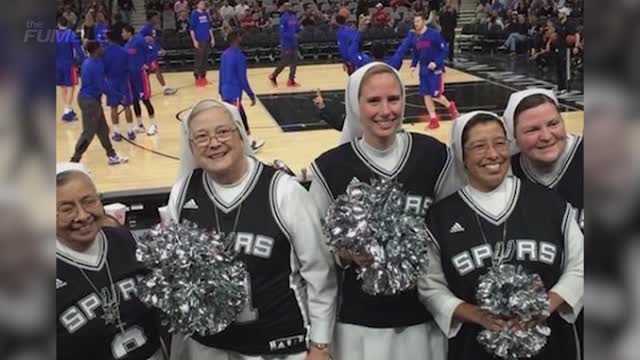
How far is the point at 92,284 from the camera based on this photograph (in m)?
1.92

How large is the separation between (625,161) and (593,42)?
0.26 feet

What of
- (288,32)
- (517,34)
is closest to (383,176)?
(288,32)

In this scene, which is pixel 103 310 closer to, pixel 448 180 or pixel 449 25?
pixel 448 180

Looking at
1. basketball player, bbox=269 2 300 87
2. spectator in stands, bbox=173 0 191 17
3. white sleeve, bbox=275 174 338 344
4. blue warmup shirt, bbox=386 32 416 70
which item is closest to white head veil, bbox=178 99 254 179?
white sleeve, bbox=275 174 338 344

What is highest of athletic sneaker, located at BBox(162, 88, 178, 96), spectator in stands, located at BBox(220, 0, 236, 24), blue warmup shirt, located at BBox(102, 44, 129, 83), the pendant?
spectator in stands, located at BBox(220, 0, 236, 24)

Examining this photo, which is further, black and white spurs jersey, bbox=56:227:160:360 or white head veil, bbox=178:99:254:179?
white head veil, bbox=178:99:254:179

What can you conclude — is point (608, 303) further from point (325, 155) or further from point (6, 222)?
point (325, 155)

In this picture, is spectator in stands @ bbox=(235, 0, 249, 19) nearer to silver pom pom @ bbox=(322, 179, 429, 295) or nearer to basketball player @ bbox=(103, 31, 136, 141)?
basketball player @ bbox=(103, 31, 136, 141)

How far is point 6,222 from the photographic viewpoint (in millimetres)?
531

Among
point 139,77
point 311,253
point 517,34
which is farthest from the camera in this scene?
point 517,34

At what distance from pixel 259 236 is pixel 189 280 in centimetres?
27

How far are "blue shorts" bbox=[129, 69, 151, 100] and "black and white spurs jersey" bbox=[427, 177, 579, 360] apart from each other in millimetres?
7928

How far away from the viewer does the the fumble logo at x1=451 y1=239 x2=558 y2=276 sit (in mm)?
2020

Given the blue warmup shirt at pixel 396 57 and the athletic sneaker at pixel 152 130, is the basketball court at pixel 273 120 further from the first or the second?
the blue warmup shirt at pixel 396 57
